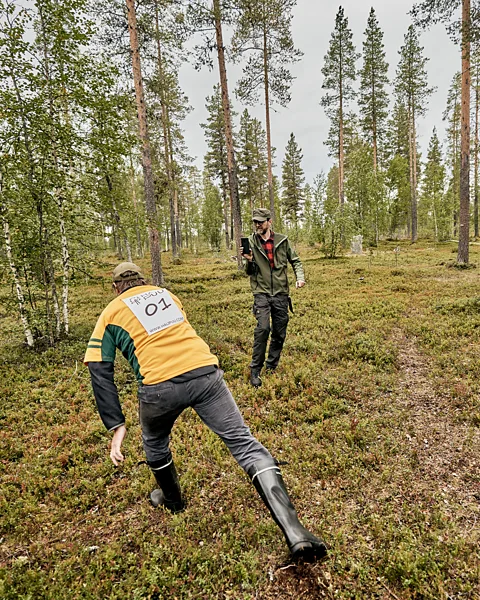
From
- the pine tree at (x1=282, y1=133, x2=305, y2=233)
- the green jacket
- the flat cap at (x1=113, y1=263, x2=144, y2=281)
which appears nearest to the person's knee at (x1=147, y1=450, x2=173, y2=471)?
the flat cap at (x1=113, y1=263, x2=144, y2=281)

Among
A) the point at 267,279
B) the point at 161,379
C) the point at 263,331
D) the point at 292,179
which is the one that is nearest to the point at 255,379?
the point at 263,331

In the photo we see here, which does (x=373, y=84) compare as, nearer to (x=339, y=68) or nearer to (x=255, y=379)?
(x=339, y=68)

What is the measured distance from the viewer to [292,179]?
41.4 metres

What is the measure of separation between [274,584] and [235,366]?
417 centimetres

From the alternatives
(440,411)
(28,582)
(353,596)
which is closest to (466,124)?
(440,411)

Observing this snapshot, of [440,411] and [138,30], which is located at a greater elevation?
[138,30]

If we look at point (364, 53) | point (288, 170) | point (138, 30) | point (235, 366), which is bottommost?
point (235, 366)

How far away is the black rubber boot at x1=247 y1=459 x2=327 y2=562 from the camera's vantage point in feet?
7.38

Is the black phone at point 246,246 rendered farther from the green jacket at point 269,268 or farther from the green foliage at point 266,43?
the green foliage at point 266,43

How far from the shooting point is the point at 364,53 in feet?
89.7

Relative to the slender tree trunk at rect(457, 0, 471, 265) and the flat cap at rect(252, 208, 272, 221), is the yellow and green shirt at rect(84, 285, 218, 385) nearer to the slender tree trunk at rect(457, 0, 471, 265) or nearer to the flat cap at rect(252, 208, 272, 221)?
the flat cap at rect(252, 208, 272, 221)

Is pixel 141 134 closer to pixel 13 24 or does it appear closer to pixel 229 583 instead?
pixel 13 24

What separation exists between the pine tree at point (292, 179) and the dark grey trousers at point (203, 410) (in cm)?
3984

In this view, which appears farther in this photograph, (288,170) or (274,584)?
(288,170)
